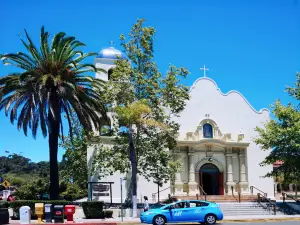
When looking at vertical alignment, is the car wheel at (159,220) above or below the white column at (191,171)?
below

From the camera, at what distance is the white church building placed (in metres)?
36.6

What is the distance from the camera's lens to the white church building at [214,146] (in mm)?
36625

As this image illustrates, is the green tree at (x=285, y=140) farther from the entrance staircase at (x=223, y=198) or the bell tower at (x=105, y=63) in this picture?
the bell tower at (x=105, y=63)

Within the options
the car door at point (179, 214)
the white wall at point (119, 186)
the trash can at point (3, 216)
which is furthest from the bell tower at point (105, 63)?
the car door at point (179, 214)

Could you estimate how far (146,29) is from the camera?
29328mm

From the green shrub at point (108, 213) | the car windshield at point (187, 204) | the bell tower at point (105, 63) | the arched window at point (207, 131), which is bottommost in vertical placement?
the green shrub at point (108, 213)

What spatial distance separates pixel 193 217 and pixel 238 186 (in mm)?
16934

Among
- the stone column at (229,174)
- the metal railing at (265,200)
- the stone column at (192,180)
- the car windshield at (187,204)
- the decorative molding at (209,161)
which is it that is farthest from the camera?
the decorative molding at (209,161)

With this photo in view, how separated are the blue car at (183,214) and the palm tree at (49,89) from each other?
889 centimetres

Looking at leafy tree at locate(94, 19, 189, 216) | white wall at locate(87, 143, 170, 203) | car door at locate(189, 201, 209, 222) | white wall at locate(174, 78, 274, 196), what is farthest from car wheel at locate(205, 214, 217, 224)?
white wall at locate(174, 78, 274, 196)

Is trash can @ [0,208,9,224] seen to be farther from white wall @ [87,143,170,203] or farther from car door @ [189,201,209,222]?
white wall @ [87,143,170,203]

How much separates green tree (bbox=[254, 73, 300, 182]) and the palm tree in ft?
46.8

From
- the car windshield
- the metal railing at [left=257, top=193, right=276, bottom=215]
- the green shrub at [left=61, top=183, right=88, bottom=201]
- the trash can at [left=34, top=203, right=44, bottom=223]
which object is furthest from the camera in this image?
the green shrub at [left=61, top=183, right=88, bottom=201]

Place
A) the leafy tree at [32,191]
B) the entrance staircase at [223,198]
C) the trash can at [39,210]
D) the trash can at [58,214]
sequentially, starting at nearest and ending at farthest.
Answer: the trash can at [58,214], the trash can at [39,210], the leafy tree at [32,191], the entrance staircase at [223,198]
